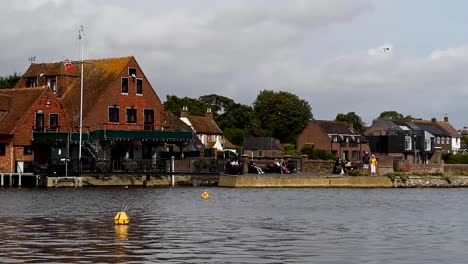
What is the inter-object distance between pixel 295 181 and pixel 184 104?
9308cm

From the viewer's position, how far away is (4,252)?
1011 inches

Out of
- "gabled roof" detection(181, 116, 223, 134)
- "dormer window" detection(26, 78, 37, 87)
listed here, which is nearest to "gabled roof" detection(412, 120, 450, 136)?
"gabled roof" detection(181, 116, 223, 134)

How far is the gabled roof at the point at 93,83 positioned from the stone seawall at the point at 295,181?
18044mm

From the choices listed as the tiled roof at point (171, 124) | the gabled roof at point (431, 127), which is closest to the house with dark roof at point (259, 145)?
the gabled roof at point (431, 127)

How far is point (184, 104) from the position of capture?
165 metres

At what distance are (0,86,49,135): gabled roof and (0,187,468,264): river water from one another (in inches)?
879

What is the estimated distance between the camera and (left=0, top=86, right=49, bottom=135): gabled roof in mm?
79625

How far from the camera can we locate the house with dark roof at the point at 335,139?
451ft

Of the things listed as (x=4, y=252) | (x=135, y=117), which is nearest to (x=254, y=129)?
(x=135, y=117)

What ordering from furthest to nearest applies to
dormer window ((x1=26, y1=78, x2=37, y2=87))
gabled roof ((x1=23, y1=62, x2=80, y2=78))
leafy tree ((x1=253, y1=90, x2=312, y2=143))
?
leafy tree ((x1=253, y1=90, x2=312, y2=143)) → dormer window ((x1=26, y1=78, x2=37, y2=87)) → gabled roof ((x1=23, y1=62, x2=80, y2=78))

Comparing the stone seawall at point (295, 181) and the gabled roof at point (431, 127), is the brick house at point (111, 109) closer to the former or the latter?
the stone seawall at point (295, 181)

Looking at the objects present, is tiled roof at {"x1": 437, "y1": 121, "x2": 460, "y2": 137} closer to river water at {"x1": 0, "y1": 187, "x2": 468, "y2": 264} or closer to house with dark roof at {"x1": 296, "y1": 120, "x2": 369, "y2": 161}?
house with dark roof at {"x1": 296, "y1": 120, "x2": 369, "y2": 161}

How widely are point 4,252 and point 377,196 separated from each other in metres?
41.4

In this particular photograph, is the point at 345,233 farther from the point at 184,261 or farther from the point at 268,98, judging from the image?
the point at 268,98
